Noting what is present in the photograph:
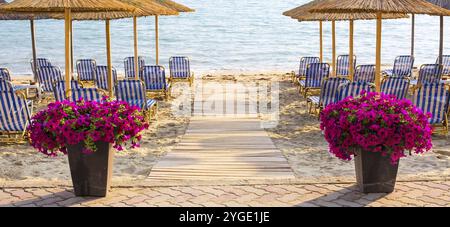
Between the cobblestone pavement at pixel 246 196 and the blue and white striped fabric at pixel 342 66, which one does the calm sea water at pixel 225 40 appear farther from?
the cobblestone pavement at pixel 246 196

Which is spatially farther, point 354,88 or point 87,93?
point 354,88

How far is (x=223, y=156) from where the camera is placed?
25.5 feet

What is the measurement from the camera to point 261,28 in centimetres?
5184

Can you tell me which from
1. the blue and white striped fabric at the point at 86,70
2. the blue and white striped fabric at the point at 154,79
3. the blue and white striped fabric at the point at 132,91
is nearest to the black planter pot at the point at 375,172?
the blue and white striped fabric at the point at 132,91

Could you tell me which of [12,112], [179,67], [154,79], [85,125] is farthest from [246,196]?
[179,67]

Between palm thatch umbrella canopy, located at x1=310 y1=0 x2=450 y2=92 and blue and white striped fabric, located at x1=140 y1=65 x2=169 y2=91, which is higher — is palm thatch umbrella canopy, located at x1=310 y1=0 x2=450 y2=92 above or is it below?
above

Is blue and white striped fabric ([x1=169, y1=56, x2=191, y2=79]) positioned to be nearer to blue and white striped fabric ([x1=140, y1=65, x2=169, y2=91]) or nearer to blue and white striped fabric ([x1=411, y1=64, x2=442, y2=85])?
blue and white striped fabric ([x1=140, y1=65, x2=169, y2=91])

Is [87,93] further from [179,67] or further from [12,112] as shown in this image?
[179,67]

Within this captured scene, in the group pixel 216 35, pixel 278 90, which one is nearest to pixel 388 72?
pixel 278 90

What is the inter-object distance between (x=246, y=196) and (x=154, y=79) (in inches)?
275

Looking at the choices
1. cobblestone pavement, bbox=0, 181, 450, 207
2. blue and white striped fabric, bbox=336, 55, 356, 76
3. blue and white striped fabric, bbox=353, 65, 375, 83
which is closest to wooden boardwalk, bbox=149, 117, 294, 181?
cobblestone pavement, bbox=0, 181, 450, 207

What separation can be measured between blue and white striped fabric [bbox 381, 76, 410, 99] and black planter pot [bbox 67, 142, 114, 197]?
19.0 feet

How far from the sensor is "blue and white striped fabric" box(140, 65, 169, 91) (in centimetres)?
1237

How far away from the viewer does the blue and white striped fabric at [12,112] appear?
331 inches
